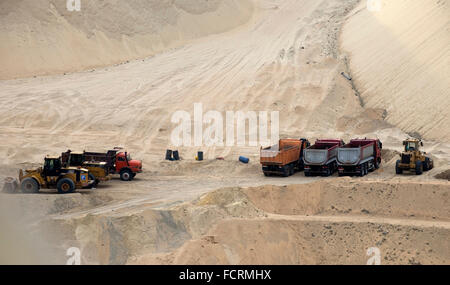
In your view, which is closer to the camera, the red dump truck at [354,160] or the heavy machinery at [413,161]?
the red dump truck at [354,160]

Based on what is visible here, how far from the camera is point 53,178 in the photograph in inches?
1019

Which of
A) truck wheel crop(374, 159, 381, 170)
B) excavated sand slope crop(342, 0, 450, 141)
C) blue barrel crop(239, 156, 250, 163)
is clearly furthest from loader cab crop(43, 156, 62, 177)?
excavated sand slope crop(342, 0, 450, 141)

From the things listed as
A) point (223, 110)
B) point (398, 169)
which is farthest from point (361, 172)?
point (223, 110)

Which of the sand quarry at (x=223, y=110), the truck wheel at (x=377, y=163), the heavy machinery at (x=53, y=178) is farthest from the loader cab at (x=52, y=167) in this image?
the truck wheel at (x=377, y=163)

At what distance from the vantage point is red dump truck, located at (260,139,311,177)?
99.1 ft

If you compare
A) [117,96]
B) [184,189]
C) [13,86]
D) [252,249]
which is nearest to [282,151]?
[184,189]

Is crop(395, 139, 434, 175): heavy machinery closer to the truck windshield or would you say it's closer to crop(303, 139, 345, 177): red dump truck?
the truck windshield

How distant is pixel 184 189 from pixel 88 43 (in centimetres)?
2719

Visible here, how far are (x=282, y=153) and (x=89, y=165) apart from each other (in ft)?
28.7

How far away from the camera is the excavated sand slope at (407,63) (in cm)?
3722

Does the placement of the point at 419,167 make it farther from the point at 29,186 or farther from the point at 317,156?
the point at 29,186

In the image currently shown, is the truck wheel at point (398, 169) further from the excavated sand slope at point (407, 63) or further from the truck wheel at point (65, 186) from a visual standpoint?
the truck wheel at point (65, 186)

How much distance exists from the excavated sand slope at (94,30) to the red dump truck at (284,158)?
79.7 ft

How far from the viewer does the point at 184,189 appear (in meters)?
28.2
